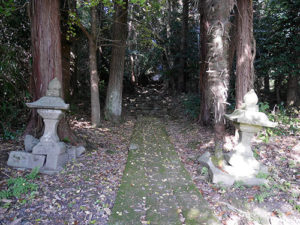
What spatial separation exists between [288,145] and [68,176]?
16.9 feet

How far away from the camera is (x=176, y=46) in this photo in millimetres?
13398

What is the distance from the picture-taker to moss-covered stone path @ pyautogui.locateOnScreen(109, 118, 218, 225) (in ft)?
9.07

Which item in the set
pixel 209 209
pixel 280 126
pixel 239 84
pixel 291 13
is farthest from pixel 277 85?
pixel 209 209

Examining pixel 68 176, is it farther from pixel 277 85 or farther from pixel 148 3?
pixel 277 85

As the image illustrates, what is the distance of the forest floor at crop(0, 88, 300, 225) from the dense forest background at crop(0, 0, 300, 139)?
1.77m

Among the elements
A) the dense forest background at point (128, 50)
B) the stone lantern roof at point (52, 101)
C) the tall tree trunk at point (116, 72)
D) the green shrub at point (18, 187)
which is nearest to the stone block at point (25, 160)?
the green shrub at point (18, 187)

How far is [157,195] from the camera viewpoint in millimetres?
3375

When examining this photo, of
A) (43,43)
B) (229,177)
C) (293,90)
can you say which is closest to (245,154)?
(229,177)

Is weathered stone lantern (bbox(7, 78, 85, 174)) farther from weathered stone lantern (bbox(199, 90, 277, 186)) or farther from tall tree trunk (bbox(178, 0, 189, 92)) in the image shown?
tall tree trunk (bbox(178, 0, 189, 92))

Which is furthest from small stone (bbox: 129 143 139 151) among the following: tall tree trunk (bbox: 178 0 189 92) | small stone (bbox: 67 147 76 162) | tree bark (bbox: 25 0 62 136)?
tall tree trunk (bbox: 178 0 189 92)

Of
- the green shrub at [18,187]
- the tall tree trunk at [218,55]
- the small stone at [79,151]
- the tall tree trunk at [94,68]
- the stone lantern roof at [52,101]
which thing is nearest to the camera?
the green shrub at [18,187]

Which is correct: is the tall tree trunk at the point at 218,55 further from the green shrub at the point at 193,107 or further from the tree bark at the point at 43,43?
the green shrub at the point at 193,107

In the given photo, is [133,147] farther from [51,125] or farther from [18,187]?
[18,187]

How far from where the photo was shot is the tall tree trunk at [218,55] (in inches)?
181
